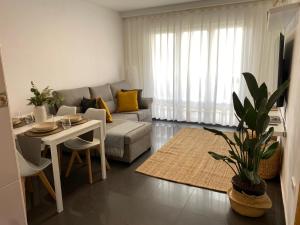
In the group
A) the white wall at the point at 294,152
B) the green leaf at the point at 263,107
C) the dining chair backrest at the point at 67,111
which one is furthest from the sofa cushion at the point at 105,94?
the white wall at the point at 294,152

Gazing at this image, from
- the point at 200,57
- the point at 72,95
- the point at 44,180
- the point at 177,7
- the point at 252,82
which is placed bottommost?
the point at 44,180

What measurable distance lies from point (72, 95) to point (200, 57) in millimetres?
2766

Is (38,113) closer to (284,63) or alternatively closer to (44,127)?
(44,127)

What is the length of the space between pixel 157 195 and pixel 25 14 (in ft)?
10.3

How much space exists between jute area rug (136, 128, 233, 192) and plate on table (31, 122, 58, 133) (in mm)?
1248

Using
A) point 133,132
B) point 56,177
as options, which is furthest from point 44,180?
point 133,132

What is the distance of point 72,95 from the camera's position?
3.81m

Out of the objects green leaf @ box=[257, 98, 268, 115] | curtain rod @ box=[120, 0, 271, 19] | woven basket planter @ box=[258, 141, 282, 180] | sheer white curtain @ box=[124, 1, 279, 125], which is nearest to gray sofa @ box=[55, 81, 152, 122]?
sheer white curtain @ box=[124, 1, 279, 125]

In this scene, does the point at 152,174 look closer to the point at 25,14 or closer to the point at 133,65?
the point at 25,14

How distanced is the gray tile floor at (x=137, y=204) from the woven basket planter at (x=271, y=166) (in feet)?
0.30

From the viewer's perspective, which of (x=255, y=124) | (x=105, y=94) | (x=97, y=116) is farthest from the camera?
(x=105, y=94)

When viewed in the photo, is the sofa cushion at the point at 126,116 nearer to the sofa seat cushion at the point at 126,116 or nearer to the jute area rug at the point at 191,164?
the sofa seat cushion at the point at 126,116

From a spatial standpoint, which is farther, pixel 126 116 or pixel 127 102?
pixel 127 102

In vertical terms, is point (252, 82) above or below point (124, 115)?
above
